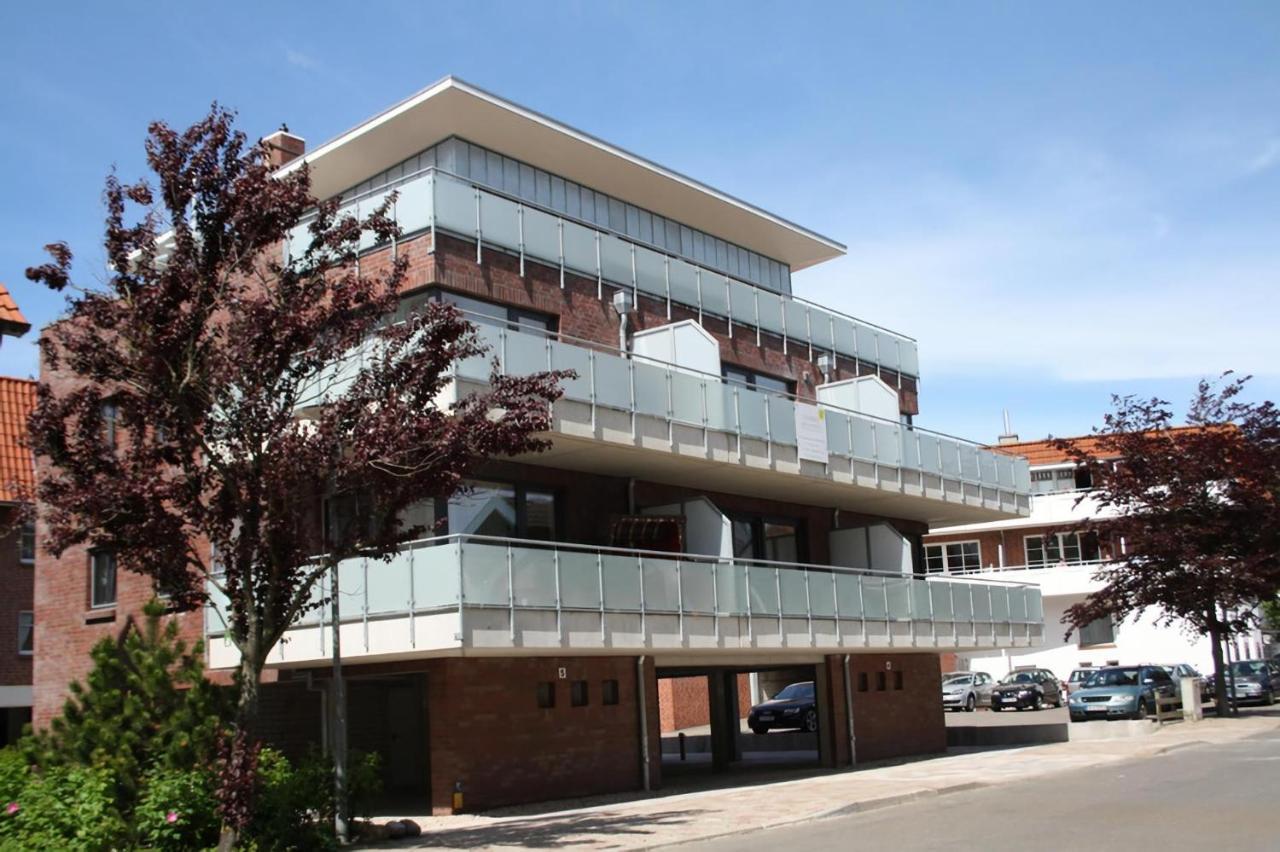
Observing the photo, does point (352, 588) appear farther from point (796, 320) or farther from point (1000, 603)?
point (1000, 603)

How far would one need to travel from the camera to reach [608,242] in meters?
24.1

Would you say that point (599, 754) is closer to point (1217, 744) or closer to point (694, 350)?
point (694, 350)

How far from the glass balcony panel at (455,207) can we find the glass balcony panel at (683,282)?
211 inches

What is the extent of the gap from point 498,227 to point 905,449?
35.2 feet

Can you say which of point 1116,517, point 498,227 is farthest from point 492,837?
point 1116,517

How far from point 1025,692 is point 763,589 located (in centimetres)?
2666

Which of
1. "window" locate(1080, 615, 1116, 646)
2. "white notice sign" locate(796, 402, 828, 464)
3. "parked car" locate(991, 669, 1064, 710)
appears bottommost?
"parked car" locate(991, 669, 1064, 710)

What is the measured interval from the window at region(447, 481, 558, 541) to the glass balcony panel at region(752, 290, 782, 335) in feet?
24.4

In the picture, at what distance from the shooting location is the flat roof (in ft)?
75.2

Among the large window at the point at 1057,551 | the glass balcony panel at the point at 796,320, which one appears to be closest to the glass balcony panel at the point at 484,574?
the glass balcony panel at the point at 796,320

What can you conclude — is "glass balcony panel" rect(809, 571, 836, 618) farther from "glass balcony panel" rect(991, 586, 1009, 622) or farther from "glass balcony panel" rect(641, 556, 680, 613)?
"glass balcony panel" rect(991, 586, 1009, 622)

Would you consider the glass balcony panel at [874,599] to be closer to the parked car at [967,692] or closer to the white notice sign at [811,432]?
the white notice sign at [811,432]

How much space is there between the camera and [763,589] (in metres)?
23.4

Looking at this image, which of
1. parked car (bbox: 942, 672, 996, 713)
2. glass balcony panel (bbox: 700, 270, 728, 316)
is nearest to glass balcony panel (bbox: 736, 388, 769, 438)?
glass balcony panel (bbox: 700, 270, 728, 316)
